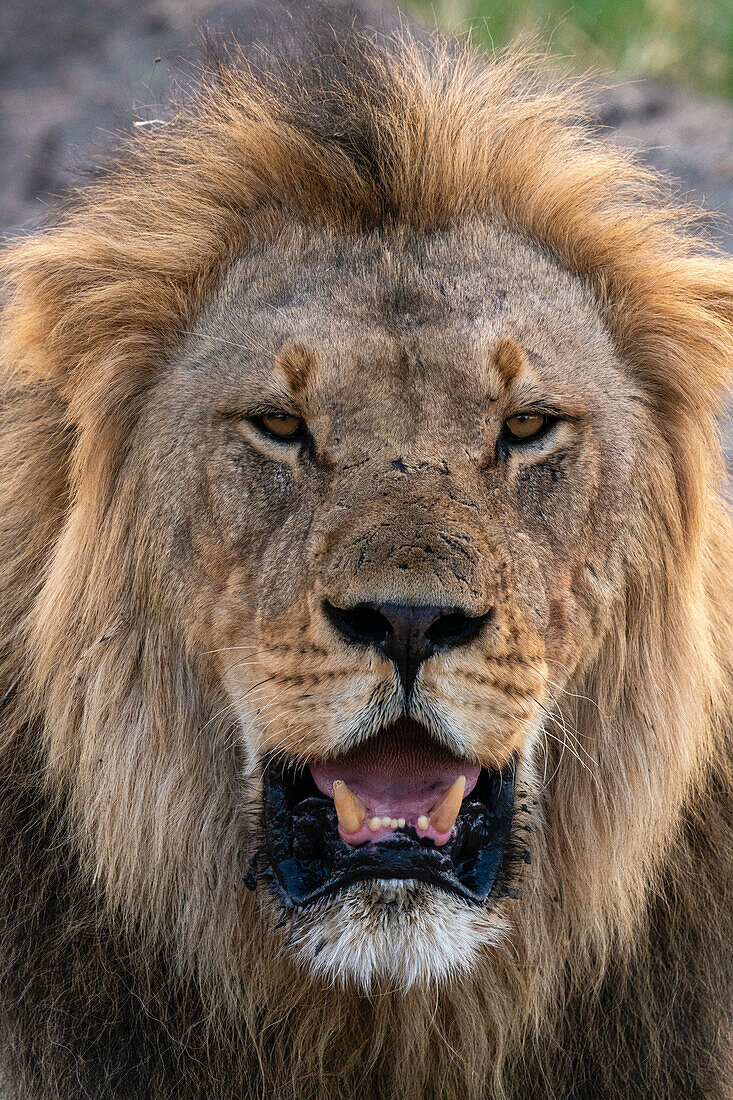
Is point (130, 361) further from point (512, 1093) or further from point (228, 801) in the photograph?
point (512, 1093)

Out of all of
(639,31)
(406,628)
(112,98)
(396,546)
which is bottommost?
(406,628)

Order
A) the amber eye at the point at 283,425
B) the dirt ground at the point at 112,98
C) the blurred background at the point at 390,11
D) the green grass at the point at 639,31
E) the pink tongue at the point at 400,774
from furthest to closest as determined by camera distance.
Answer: the green grass at the point at 639,31 → the blurred background at the point at 390,11 → the dirt ground at the point at 112,98 → the amber eye at the point at 283,425 → the pink tongue at the point at 400,774

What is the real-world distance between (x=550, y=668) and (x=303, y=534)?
537 mm

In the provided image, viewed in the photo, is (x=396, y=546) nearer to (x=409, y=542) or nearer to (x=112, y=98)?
(x=409, y=542)

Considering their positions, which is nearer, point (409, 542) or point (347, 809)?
point (409, 542)

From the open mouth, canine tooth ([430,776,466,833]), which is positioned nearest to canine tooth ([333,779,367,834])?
the open mouth

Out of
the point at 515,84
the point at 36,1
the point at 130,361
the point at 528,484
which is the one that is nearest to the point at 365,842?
the point at 528,484

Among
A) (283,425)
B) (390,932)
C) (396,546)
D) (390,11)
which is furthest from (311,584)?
(390,11)

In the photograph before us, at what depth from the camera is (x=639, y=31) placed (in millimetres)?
7863

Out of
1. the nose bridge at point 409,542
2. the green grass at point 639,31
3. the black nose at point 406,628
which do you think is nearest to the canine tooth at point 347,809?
the black nose at point 406,628

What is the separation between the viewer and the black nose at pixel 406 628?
2.26 m

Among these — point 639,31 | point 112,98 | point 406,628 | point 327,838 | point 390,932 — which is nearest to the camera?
point 406,628

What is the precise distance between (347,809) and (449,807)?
180 mm

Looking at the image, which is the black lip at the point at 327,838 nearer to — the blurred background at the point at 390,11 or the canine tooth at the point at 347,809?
the canine tooth at the point at 347,809
